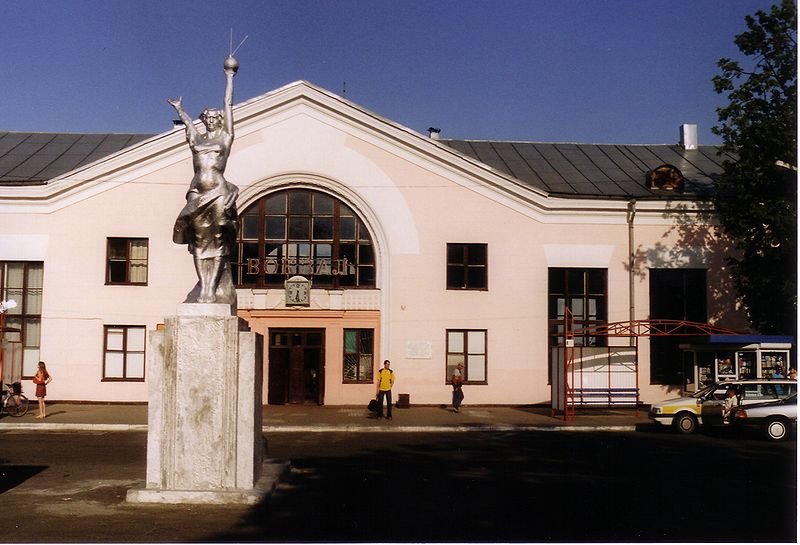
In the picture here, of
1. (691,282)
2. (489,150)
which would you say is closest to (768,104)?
(691,282)

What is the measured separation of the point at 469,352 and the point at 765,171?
11.2 meters

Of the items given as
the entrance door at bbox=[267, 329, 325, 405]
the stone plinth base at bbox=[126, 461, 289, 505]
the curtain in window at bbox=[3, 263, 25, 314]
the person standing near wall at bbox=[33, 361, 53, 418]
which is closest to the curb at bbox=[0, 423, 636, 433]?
the person standing near wall at bbox=[33, 361, 53, 418]

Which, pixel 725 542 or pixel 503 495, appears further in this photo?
pixel 503 495

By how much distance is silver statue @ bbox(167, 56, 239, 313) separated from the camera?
40.5ft

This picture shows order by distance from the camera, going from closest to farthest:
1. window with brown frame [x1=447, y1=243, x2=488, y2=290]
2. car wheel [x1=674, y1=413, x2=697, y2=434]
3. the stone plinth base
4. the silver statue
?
1. the stone plinth base
2. the silver statue
3. car wheel [x1=674, y1=413, x2=697, y2=434]
4. window with brown frame [x1=447, y1=243, x2=488, y2=290]

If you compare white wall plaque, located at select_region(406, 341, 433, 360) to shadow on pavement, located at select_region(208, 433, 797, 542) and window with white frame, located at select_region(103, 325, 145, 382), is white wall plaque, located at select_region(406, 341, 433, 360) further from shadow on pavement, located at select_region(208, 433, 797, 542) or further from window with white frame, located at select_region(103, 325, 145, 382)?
shadow on pavement, located at select_region(208, 433, 797, 542)

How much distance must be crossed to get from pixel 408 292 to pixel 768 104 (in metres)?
13.0

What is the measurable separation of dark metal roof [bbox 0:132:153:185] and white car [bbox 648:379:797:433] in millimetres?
21364

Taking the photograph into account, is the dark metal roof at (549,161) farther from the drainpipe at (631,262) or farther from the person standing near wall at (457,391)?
the person standing near wall at (457,391)

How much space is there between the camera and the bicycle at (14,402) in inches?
1048

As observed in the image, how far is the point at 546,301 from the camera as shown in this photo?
30.7 metres

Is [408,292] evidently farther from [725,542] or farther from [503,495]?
[725,542]

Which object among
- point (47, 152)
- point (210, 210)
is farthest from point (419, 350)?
point (210, 210)

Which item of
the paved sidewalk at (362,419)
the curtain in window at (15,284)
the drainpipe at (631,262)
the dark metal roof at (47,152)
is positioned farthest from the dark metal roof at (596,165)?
the curtain in window at (15,284)
